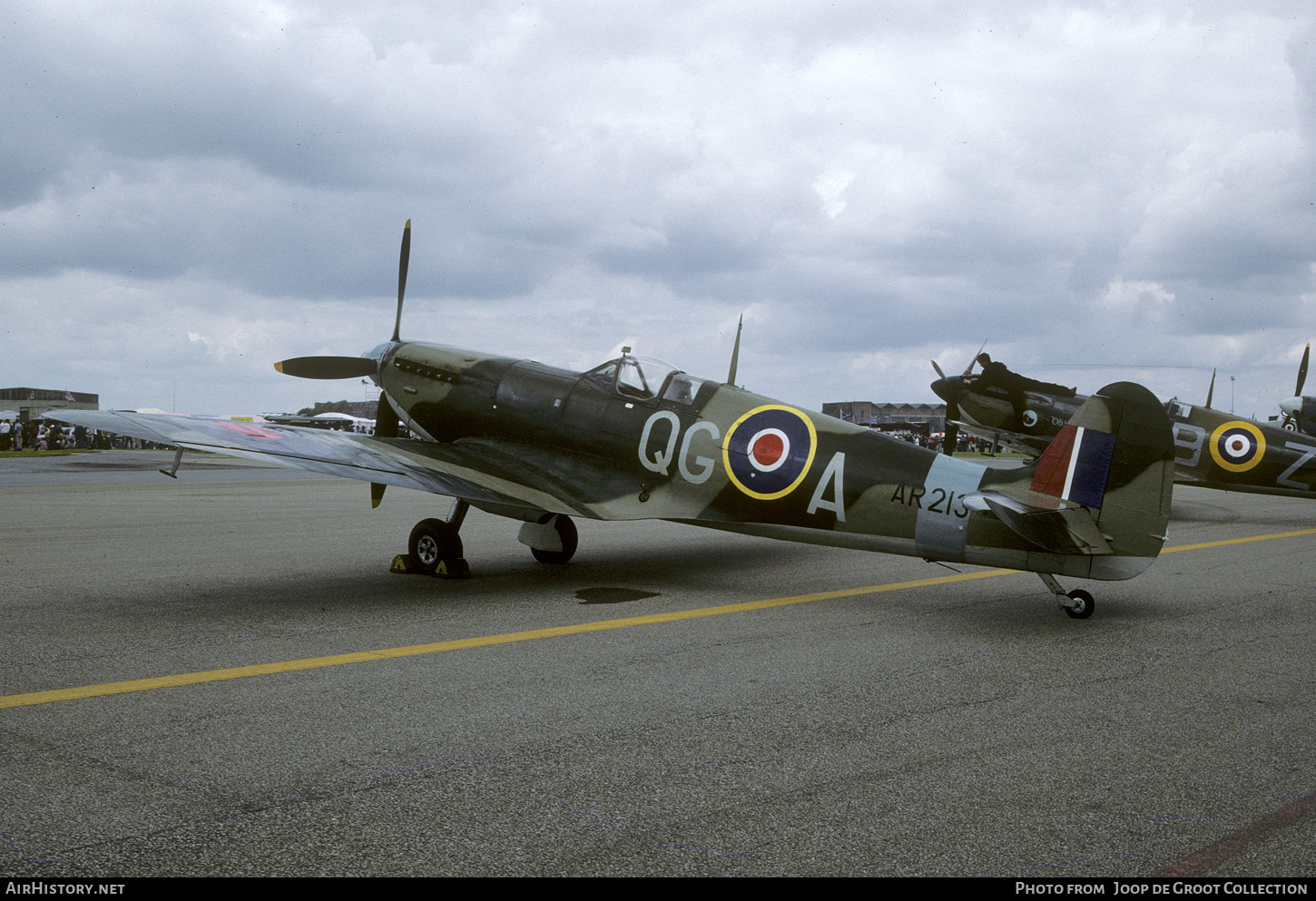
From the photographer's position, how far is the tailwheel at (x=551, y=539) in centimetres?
969

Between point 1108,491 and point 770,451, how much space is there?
8.63 ft

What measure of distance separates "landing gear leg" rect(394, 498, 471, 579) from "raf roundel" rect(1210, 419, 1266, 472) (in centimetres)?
1391

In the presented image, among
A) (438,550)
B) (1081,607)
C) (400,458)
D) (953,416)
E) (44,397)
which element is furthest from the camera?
(44,397)

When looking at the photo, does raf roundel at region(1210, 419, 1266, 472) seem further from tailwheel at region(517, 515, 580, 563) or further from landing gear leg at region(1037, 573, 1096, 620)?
tailwheel at region(517, 515, 580, 563)

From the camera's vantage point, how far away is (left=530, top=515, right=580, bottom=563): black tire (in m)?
9.84

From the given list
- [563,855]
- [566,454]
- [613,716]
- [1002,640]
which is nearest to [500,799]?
[563,855]

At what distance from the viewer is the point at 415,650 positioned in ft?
19.4

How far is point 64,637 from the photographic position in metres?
6.05

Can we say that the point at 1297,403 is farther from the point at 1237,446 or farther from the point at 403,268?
the point at 403,268

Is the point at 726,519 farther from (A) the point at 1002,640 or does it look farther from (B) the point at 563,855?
(B) the point at 563,855

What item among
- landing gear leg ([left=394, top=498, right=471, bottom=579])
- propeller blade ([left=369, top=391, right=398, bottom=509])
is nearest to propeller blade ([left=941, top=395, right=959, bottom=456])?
propeller blade ([left=369, top=391, right=398, bottom=509])

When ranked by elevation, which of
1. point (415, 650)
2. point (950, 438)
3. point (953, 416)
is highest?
point (953, 416)

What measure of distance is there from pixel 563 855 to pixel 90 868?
1371 millimetres

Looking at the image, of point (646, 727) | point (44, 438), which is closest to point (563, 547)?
point (646, 727)
